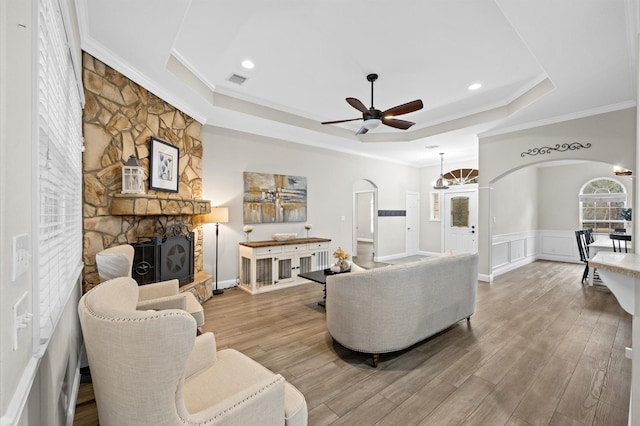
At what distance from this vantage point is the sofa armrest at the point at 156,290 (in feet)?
8.77

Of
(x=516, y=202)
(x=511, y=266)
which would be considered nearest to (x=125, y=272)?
(x=511, y=266)

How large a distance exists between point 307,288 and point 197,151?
2867mm

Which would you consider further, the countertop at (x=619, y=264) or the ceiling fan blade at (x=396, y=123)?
the ceiling fan blade at (x=396, y=123)

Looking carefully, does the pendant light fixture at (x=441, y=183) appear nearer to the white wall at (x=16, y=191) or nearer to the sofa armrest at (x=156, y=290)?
the sofa armrest at (x=156, y=290)

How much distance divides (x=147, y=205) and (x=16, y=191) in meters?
2.61

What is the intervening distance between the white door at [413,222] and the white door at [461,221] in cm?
86

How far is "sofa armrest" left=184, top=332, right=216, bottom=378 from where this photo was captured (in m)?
1.56

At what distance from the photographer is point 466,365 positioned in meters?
2.54

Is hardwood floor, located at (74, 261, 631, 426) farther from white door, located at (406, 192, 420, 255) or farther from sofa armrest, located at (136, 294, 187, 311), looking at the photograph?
white door, located at (406, 192, 420, 255)

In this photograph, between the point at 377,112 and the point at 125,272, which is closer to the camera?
the point at 125,272

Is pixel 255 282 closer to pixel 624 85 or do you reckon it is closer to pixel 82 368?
pixel 82 368

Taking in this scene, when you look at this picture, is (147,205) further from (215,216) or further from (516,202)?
(516,202)

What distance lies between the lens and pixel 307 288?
16.3ft

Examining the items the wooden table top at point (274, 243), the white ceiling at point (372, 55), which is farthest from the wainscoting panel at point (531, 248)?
the wooden table top at point (274, 243)
